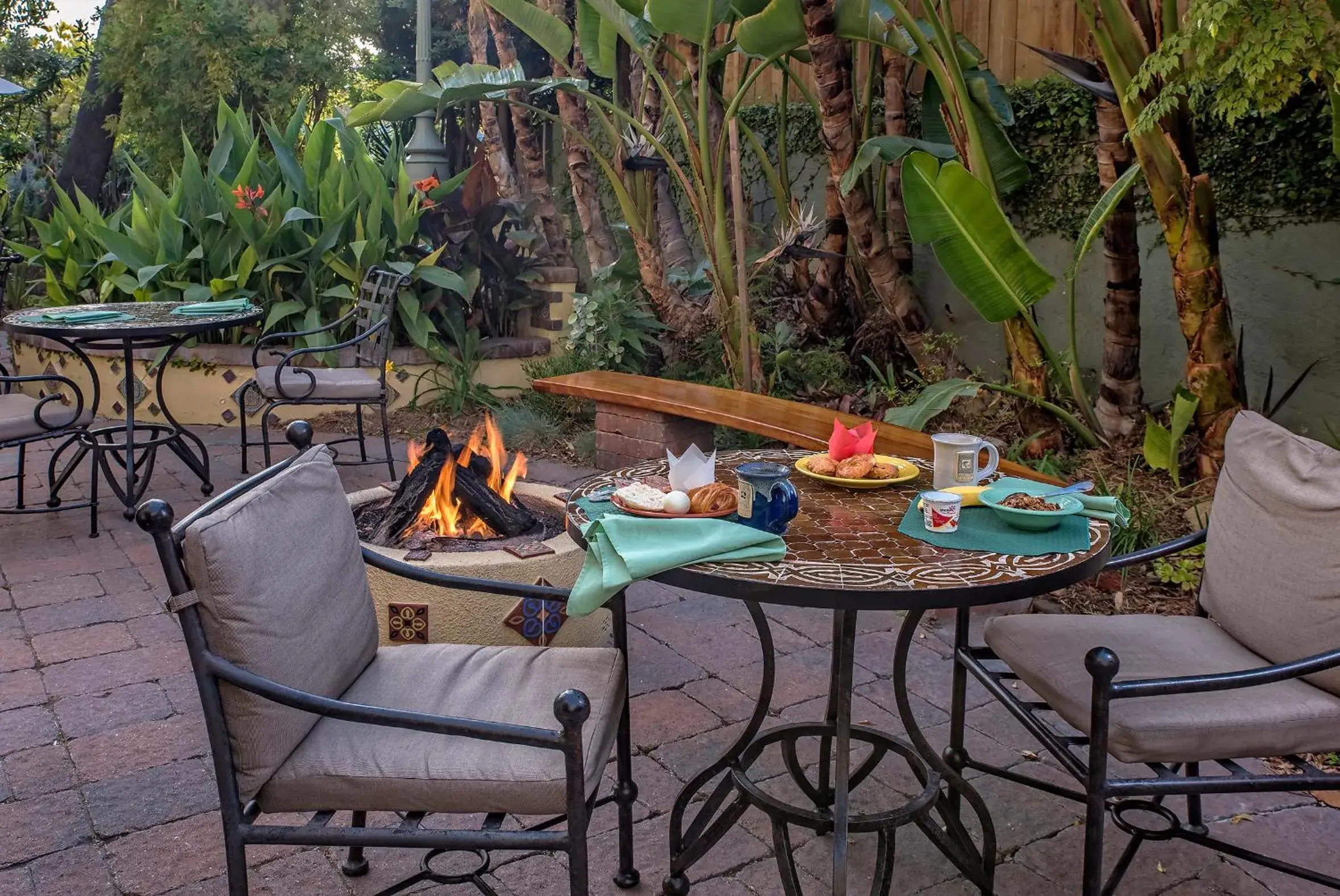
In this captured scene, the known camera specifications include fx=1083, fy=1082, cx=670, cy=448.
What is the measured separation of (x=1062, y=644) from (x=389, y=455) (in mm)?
3941

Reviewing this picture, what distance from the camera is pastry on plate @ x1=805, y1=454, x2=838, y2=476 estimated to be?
2.59 meters

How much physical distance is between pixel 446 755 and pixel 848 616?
2.69 feet

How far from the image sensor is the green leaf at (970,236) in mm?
3895

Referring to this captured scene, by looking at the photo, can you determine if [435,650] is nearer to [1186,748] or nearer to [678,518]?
[678,518]

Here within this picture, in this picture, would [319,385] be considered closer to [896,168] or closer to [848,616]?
[896,168]

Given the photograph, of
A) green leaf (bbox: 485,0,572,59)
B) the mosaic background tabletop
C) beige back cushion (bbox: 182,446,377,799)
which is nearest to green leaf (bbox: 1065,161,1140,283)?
the mosaic background tabletop

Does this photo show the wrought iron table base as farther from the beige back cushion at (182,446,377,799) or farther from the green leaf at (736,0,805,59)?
the green leaf at (736,0,805,59)

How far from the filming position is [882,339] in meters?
6.11

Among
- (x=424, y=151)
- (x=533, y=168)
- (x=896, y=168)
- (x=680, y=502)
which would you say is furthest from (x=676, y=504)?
(x=424, y=151)

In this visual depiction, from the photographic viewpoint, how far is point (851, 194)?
5.38m

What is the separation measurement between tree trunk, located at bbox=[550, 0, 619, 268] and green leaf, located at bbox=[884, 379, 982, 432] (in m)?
3.65

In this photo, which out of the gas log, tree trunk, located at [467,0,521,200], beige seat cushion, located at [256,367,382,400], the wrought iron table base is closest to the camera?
the wrought iron table base

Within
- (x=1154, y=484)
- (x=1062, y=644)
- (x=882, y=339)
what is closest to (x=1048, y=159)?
(x=882, y=339)

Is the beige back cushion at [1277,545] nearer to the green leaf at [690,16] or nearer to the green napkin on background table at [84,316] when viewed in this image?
the green leaf at [690,16]
